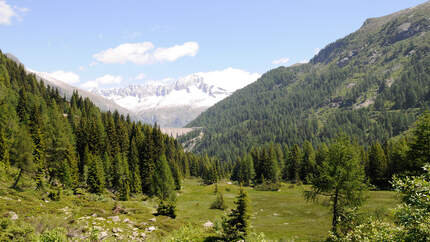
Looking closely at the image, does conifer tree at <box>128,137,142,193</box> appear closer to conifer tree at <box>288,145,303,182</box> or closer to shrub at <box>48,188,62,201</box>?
shrub at <box>48,188,62,201</box>

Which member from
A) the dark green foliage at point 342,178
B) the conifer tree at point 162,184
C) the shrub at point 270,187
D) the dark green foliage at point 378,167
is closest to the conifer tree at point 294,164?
the shrub at point 270,187

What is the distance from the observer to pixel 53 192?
48.8 metres

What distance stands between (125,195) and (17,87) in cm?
10102

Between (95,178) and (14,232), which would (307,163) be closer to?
(95,178)

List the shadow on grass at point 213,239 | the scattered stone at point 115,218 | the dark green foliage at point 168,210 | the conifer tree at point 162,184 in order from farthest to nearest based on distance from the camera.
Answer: the conifer tree at point 162,184, the dark green foliage at point 168,210, the scattered stone at point 115,218, the shadow on grass at point 213,239

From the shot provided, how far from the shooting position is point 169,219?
149ft

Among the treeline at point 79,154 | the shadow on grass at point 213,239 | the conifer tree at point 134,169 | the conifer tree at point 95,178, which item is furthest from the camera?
the conifer tree at point 134,169

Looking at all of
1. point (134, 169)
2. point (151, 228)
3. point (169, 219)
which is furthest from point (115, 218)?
point (134, 169)

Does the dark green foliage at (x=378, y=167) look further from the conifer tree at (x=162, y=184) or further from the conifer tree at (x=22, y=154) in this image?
the conifer tree at (x=22, y=154)

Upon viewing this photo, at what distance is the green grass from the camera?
3103 centimetres

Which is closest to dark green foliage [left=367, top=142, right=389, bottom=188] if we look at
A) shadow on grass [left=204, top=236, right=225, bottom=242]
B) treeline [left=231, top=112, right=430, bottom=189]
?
treeline [left=231, top=112, right=430, bottom=189]

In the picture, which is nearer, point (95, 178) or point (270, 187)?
point (95, 178)

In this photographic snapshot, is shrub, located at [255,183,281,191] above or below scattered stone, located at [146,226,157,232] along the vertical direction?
below

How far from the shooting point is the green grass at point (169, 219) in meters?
31.0
